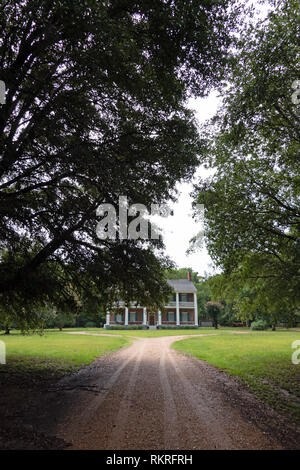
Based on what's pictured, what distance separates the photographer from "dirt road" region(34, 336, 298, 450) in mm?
3754

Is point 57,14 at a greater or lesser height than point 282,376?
greater

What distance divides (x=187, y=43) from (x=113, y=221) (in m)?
4.70

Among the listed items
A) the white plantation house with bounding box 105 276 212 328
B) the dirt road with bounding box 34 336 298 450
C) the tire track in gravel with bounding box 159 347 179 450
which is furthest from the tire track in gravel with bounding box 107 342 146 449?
the white plantation house with bounding box 105 276 212 328

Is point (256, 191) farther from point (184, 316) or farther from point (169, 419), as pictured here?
point (184, 316)

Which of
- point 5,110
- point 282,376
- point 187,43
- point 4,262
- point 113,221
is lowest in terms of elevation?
point 282,376

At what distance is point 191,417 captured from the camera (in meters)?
4.65

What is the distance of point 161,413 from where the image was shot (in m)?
4.87

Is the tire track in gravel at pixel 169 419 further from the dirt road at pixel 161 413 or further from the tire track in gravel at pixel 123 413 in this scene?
the tire track in gravel at pixel 123 413

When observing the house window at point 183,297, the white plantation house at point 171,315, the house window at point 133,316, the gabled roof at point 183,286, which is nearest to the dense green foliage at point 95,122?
the white plantation house at point 171,315

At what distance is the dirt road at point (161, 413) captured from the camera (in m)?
3.75

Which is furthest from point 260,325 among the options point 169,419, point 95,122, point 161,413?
point 95,122

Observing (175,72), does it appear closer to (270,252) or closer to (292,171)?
(292,171)
